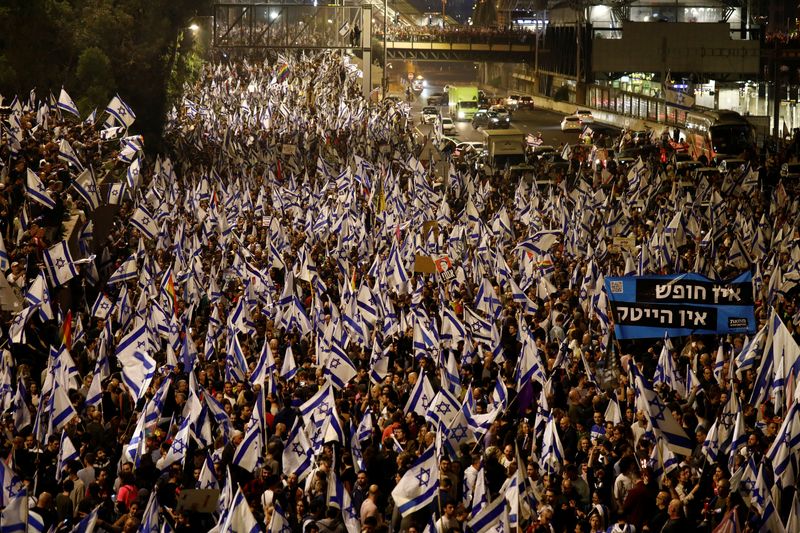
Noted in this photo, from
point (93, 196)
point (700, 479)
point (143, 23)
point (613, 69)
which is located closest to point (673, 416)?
point (700, 479)

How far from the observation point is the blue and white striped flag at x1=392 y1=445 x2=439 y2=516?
11.6 m

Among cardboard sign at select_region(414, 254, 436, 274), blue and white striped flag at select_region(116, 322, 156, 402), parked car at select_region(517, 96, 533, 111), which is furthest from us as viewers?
parked car at select_region(517, 96, 533, 111)

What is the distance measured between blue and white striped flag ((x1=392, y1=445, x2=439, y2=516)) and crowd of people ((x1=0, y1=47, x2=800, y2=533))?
18 mm

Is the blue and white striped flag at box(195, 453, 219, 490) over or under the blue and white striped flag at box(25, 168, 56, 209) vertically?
under

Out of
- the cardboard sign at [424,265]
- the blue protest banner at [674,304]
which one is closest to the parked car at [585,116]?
the cardboard sign at [424,265]

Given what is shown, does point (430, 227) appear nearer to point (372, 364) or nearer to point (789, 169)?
point (372, 364)

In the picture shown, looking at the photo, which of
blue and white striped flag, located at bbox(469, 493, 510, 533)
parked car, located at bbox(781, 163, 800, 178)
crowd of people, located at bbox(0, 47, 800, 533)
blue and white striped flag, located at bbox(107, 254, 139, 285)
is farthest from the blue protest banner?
parked car, located at bbox(781, 163, 800, 178)

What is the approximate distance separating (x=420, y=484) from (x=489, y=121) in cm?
5803

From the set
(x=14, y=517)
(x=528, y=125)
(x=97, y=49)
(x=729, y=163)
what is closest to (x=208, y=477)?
(x=14, y=517)

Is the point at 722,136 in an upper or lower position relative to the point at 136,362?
lower

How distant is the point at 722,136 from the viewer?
49.1 meters

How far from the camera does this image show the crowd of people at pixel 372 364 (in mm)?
11977

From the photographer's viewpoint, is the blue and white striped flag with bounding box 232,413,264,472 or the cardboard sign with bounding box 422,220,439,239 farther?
the cardboard sign with bounding box 422,220,439,239

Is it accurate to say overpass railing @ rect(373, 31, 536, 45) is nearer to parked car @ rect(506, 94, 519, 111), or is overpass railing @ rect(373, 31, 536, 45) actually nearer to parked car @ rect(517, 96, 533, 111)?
parked car @ rect(506, 94, 519, 111)
